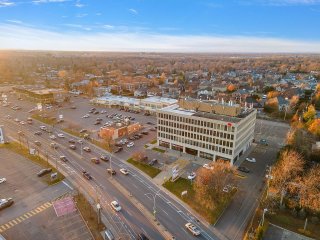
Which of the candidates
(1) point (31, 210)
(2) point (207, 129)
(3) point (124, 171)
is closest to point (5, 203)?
(1) point (31, 210)

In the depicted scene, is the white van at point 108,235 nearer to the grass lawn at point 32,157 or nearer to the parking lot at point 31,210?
the parking lot at point 31,210

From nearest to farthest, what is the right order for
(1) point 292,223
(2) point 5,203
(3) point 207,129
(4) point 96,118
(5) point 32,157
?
(1) point 292,223, (2) point 5,203, (3) point 207,129, (5) point 32,157, (4) point 96,118

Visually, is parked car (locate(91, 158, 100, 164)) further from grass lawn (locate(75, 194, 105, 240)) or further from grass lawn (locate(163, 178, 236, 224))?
grass lawn (locate(163, 178, 236, 224))

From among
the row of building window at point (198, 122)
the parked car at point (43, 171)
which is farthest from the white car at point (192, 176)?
the parked car at point (43, 171)

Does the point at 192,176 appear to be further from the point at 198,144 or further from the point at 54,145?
the point at 54,145

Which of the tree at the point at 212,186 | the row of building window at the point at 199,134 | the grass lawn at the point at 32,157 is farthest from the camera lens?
the row of building window at the point at 199,134

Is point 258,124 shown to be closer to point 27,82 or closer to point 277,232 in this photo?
point 277,232
